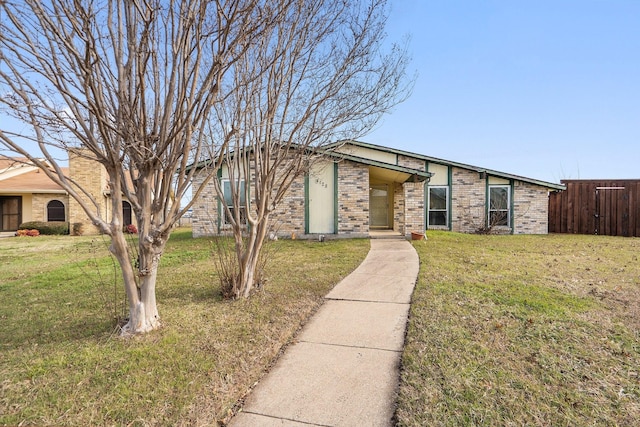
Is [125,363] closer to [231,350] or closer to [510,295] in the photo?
[231,350]

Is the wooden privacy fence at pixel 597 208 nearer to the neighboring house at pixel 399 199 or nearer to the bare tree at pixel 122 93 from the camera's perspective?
the neighboring house at pixel 399 199

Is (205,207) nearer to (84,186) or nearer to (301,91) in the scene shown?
(301,91)

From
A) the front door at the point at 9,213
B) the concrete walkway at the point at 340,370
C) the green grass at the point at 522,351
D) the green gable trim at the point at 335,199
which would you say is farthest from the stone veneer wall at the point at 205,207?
the front door at the point at 9,213

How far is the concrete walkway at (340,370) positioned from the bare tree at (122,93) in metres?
1.72

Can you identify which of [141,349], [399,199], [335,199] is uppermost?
[399,199]

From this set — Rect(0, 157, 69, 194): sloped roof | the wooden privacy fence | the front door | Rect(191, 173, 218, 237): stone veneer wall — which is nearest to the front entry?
the wooden privacy fence

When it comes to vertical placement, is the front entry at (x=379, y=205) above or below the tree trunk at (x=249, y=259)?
A: above

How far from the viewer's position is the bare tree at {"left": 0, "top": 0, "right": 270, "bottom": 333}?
9.30 feet

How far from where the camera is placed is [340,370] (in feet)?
10.0

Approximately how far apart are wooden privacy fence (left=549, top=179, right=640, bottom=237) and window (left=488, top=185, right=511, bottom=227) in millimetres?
2468

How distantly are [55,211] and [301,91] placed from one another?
68.6ft

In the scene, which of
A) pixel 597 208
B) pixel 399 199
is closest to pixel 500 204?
pixel 597 208

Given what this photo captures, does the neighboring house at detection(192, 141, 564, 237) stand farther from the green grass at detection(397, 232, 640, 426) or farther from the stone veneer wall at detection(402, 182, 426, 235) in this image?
the green grass at detection(397, 232, 640, 426)

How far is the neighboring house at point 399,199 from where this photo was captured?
1284 cm
